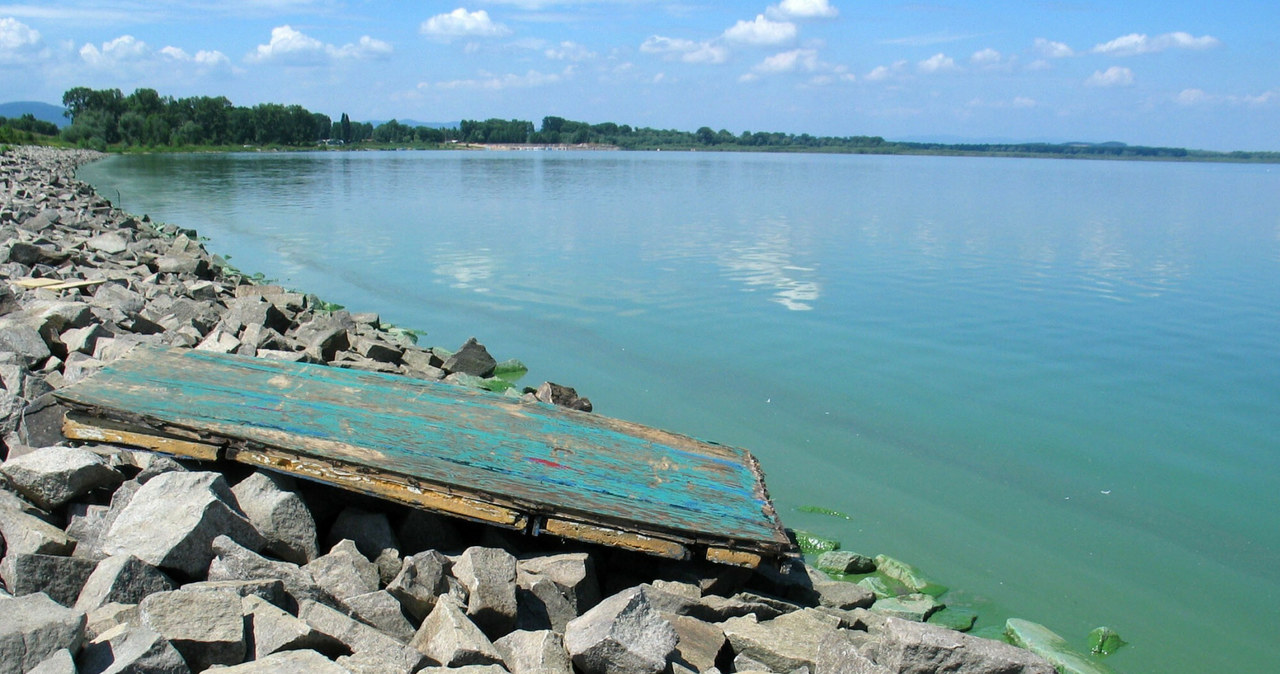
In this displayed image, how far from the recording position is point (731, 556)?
4.61 m

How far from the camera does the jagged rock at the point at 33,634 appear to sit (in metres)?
2.83

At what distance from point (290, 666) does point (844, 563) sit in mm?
3830

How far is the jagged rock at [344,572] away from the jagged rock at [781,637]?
167cm

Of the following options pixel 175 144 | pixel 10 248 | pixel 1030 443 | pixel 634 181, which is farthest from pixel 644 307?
pixel 175 144

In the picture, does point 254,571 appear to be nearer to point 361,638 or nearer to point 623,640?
point 361,638

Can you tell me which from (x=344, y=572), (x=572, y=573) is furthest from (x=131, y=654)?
(x=572, y=573)

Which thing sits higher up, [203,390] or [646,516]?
[203,390]

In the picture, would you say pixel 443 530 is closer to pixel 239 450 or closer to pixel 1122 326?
pixel 239 450

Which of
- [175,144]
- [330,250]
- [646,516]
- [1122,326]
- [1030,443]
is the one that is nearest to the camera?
[646,516]

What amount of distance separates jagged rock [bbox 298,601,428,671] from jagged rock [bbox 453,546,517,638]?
47 centimetres

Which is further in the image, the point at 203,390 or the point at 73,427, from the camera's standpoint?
the point at 203,390

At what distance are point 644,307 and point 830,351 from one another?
141 inches

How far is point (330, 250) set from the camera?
20.7 meters

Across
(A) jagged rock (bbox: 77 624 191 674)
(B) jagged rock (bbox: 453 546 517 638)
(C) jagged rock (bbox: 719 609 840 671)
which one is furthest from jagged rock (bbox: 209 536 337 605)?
(C) jagged rock (bbox: 719 609 840 671)
